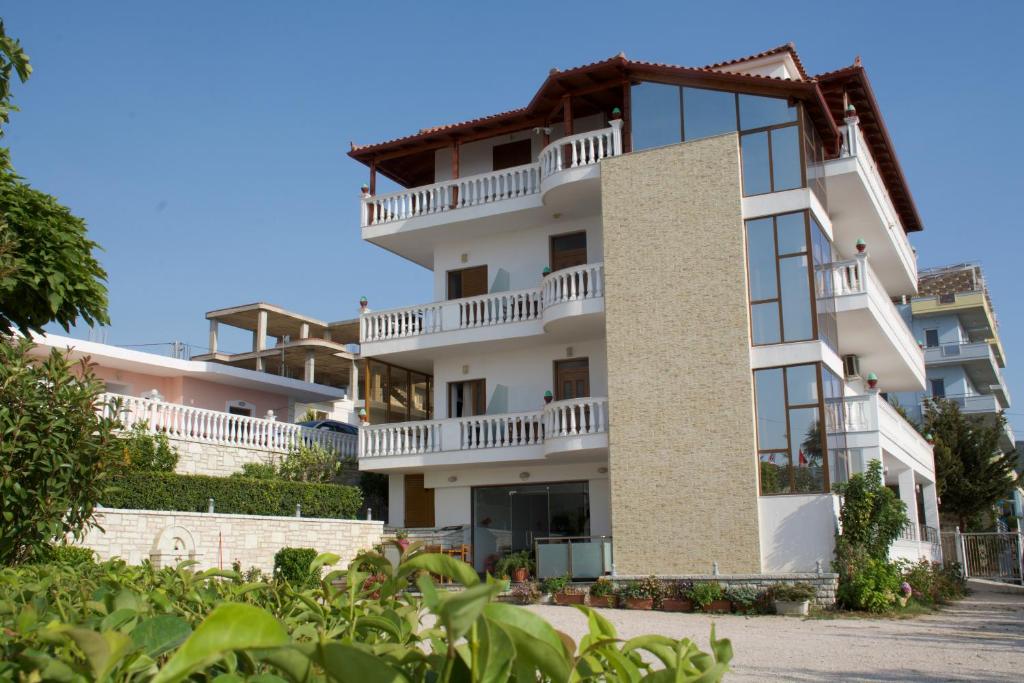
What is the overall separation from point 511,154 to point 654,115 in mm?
5659

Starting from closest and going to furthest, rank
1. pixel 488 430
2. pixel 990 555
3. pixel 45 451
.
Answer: pixel 45 451
pixel 488 430
pixel 990 555

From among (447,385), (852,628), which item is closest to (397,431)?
(447,385)

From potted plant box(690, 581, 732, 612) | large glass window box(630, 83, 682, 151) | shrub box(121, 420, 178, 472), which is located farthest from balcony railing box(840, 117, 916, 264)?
shrub box(121, 420, 178, 472)

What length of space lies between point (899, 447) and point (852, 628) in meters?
8.90

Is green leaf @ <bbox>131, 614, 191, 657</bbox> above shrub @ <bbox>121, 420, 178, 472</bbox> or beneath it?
beneath

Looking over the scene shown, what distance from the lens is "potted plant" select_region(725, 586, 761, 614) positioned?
18.6m

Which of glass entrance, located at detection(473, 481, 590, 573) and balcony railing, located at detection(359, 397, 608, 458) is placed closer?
balcony railing, located at detection(359, 397, 608, 458)

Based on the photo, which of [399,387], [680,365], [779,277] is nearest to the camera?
[779,277]

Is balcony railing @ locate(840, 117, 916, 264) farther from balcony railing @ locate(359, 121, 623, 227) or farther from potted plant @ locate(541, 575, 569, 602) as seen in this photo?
potted plant @ locate(541, 575, 569, 602)

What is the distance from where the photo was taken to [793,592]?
18078mm

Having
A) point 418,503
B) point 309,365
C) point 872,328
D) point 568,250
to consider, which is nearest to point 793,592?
point 872,328

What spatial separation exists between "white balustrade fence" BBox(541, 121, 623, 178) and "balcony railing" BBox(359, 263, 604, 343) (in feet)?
8.54

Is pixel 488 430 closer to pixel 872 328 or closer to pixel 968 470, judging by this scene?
pixel 872 328

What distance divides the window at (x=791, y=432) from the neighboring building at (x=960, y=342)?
35.7 m
